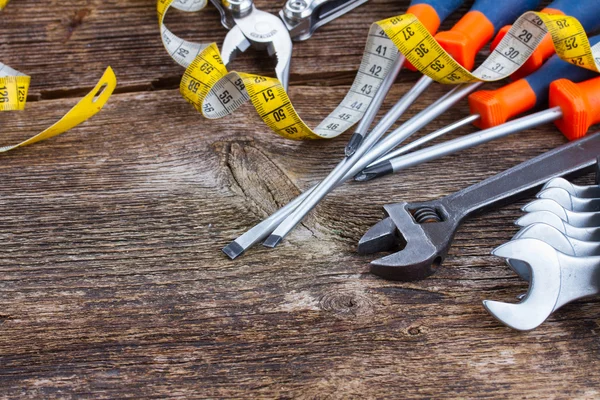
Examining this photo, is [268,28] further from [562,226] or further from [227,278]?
[562,226]

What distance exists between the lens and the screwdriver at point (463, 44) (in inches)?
50.9

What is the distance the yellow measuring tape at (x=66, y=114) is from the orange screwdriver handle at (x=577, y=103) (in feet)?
3.03

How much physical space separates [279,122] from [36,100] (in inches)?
23.3

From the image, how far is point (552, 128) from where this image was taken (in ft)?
4.70

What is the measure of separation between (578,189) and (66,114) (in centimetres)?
99

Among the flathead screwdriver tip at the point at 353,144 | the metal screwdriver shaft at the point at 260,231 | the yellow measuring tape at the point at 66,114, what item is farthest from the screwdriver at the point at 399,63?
the yellow measuring tape at the point at 66,114

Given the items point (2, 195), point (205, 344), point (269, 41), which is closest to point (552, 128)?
point (269, 41)

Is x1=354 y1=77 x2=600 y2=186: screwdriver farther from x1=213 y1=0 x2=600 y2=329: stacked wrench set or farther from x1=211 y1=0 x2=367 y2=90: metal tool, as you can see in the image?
x1=211 y1=0 x2=367 y2=90: metal tool

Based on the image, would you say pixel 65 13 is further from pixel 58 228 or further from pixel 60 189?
pixel 58 228

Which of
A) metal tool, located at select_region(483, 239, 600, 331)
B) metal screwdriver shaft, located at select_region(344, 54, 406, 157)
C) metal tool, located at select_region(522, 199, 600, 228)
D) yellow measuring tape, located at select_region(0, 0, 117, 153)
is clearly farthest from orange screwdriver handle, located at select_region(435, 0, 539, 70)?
yellow measuring tape, located at select_region(0, 0, 117, 153)

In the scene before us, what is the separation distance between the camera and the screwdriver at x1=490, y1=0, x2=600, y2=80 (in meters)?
1.43

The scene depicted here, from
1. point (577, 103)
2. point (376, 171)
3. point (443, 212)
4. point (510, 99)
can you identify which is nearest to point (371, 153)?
point (376, 171)

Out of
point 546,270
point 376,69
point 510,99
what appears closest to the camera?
point 546,270

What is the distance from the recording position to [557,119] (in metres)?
1.38
